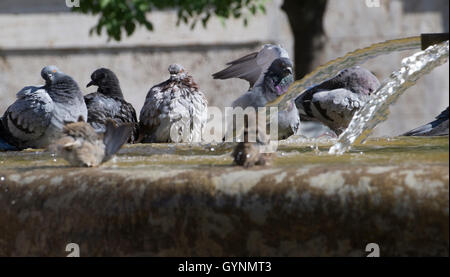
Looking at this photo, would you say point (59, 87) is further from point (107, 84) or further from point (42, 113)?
point (107, 84)

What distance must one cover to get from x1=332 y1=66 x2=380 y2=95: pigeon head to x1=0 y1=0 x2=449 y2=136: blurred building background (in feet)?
21.2

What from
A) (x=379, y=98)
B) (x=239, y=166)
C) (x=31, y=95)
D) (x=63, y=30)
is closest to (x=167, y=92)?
(x=31, y=95)

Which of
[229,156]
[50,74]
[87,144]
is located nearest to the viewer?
[87,144]

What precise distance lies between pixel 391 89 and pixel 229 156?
1027 millimetres

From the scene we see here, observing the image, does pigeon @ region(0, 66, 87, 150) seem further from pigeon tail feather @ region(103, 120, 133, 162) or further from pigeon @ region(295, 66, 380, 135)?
pigeon tail feather @ region(103, 120, 133, 162)

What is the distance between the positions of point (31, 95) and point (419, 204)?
4051 millimetres

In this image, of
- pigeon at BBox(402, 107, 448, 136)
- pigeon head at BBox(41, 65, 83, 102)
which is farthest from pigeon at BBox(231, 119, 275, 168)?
pigeon head at BBox(41, 65, 83, 102)

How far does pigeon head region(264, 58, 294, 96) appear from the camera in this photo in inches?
210

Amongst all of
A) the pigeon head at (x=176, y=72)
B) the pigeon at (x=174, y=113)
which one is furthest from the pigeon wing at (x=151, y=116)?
the pigeon head at (x=176, y=72)

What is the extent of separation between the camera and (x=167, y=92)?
239 inches

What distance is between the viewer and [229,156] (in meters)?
3.10

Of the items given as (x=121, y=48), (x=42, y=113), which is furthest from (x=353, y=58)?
(x=121, y=48)

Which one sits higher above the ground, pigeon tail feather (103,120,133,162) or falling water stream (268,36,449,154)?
falling water stream (268,36,449,154)

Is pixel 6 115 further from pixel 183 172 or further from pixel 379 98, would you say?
pixel 183 172
